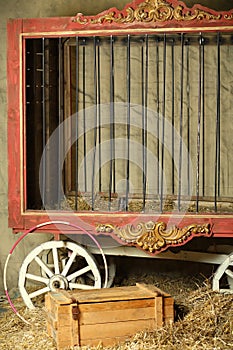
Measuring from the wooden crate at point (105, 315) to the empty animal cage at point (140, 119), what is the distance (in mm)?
1056

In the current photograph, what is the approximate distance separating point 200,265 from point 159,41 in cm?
177

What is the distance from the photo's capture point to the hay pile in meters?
4.31

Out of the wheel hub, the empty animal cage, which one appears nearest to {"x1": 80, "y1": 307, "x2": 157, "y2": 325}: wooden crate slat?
the wheel hub

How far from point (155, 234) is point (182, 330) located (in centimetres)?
68

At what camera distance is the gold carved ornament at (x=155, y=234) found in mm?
Result: 4844

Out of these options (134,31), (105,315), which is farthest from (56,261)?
(134,31)

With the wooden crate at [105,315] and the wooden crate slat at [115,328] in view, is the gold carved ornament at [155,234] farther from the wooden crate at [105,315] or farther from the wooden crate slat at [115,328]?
the wooden crate slat at [115,328]

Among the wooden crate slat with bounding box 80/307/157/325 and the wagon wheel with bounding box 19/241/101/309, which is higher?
the wagon wheel with bounding box 19/241/101/309

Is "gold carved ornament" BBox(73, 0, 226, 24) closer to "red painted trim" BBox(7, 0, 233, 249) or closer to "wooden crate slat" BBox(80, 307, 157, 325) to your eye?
"red painted trim" BBox(7, 0, 233, 249)

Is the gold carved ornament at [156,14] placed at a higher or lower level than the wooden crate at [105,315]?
higher

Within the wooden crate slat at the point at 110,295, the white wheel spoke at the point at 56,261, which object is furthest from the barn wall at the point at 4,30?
the wooden crate slat at the point at 110,295

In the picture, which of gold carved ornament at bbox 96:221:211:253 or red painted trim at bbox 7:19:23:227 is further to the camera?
red painted trim at bbox 7:19:23:227

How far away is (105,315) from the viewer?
14.4 feet

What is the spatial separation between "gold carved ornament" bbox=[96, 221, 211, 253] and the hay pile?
1.30 feet
